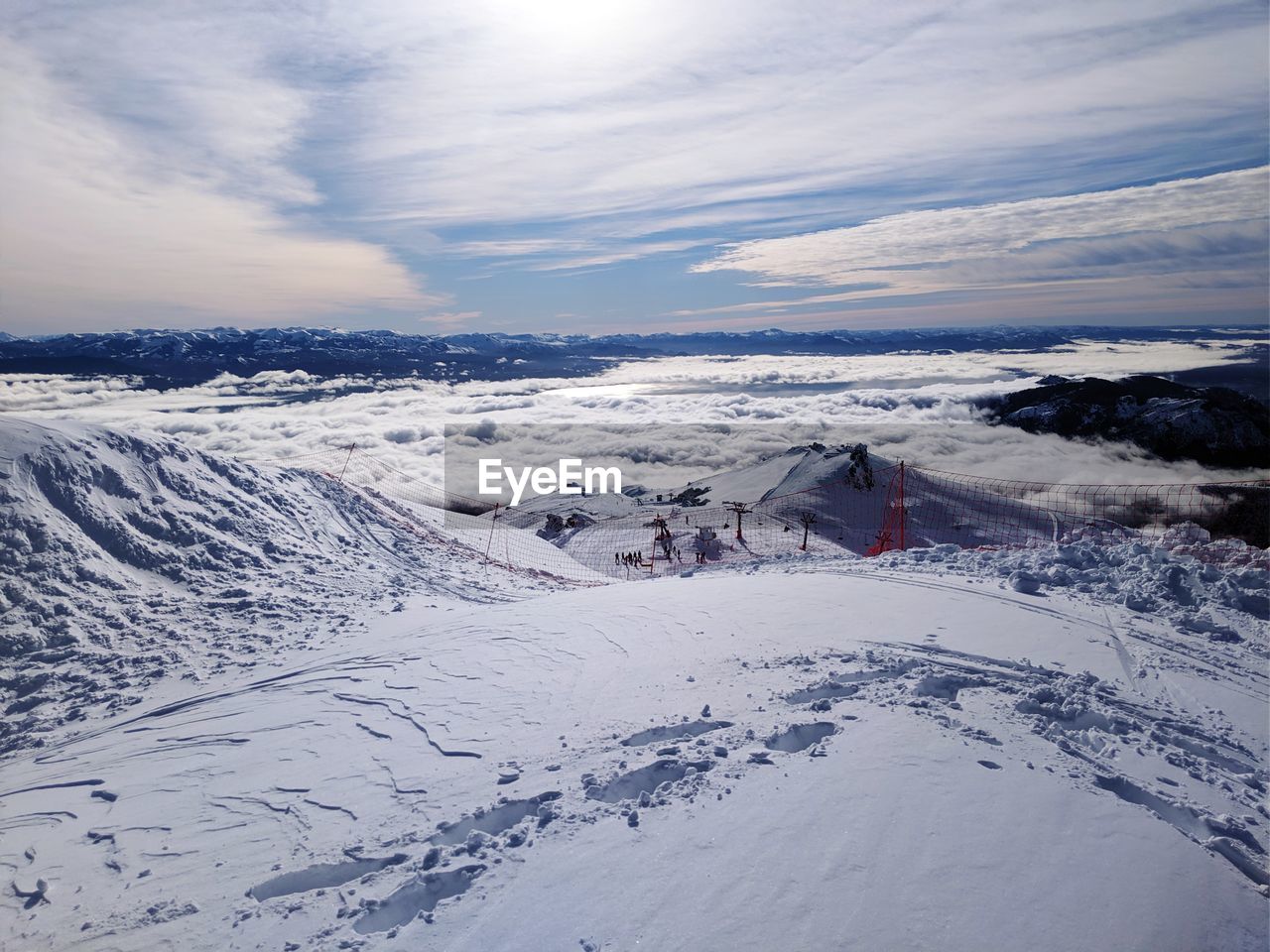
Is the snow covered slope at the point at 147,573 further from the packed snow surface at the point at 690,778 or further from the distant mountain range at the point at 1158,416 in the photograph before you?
the distant mountain range at the point at 1158,416

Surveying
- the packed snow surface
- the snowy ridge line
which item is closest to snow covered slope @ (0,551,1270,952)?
the packed snow surface

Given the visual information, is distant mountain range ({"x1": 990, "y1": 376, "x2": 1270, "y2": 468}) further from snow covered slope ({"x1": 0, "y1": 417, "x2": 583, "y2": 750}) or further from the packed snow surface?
snow covered slope ({"x1": 0, "y1": 417, "x2": 583, "y2": 750})

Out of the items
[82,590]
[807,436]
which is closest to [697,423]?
[807,436]

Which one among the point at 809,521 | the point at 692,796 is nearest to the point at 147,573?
the point at 692,796

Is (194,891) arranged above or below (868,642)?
below

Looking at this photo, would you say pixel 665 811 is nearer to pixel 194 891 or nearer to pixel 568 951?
pixel 568 951

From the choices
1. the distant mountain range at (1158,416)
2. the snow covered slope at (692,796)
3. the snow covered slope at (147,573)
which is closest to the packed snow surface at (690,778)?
the snow covered slope at (692,796)
